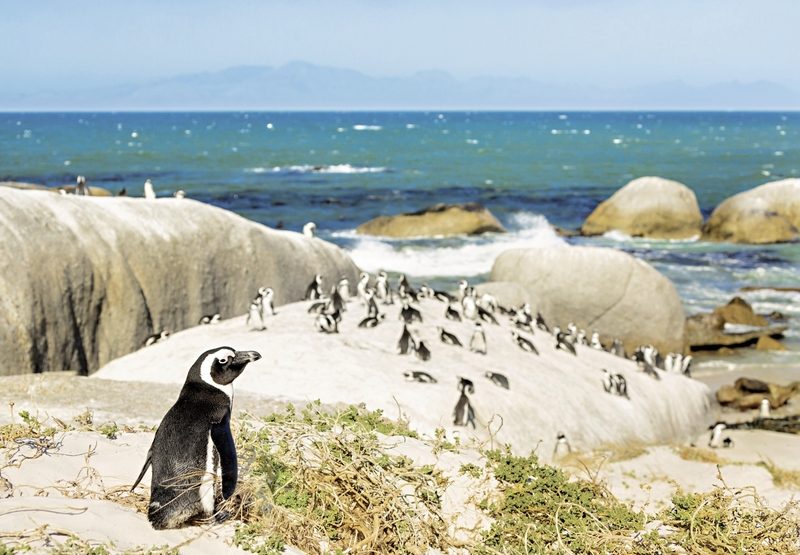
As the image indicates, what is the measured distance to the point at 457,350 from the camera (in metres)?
15.0

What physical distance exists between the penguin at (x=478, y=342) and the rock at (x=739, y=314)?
15104 mm

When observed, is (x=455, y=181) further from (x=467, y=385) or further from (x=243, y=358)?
(x=243, y=358)

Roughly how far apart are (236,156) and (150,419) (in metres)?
96.1

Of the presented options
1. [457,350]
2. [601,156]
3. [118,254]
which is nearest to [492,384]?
[457,350]

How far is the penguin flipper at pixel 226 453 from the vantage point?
17.6 ft

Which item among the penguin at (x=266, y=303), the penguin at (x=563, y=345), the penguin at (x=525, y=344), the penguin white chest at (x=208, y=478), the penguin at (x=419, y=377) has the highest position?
the penguin white chest at (x=208, y=478)

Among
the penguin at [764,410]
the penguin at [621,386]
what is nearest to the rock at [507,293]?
the penguin at [764,410]

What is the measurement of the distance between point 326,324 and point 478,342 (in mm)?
2652

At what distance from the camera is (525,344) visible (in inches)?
650

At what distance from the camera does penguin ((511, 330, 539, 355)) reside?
640 inches

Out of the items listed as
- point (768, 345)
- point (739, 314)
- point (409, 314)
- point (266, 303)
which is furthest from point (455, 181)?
point (266, 303)

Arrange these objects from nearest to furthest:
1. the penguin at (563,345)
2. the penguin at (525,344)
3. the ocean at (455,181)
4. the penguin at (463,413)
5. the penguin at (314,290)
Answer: the penguin at (463,413), the penguin at (525,344), the penguin at (563,345), the penguin at (314,290), the ocean at (455,181)

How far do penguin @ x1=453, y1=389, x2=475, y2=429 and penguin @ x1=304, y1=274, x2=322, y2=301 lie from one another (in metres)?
7.00

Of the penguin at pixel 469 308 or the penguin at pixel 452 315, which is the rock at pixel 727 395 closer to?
the penguin at pixel 469 308
